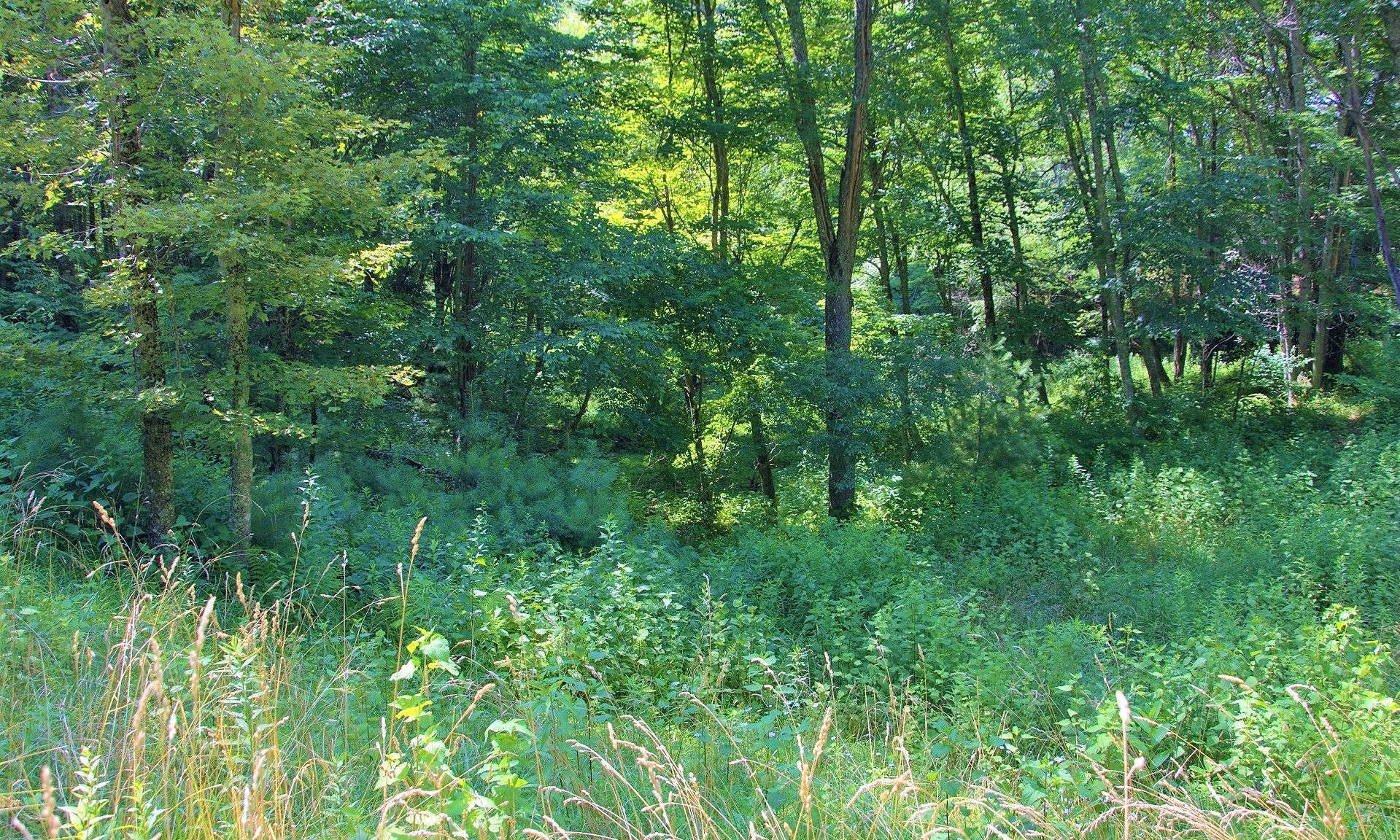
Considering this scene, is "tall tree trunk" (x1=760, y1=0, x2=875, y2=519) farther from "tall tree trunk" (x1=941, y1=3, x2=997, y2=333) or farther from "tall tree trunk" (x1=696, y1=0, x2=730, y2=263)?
"tall tree trunk" (x1=941, y1=3, x2=997, y2=333)

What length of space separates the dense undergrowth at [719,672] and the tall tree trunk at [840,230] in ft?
4.49

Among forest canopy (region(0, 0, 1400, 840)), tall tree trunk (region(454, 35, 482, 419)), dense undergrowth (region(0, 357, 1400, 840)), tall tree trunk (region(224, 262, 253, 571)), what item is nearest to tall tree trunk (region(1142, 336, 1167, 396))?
forest canopy (region(0, 0, 1400, 840))

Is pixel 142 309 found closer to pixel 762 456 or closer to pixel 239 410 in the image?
pixel 239 410

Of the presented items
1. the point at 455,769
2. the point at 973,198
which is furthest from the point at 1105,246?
the point at 455,769

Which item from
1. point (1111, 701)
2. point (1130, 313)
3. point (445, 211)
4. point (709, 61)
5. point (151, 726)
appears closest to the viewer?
point (151, 726)

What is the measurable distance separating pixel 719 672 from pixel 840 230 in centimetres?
934

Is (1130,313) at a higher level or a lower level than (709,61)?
lower

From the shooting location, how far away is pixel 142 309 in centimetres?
574

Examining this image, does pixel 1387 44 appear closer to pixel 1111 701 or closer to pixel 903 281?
pixel 903 281

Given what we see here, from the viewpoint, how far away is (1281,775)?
2934 millimetres

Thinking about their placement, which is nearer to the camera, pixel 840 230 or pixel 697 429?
pixel 840 230

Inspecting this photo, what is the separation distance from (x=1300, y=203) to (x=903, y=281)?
24.1 feet

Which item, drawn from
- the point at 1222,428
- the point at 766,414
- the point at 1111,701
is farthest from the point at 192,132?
the point at 1222,428

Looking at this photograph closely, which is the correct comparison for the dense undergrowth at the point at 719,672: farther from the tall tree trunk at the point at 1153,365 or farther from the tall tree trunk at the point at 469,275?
the tall tree trunk at the point at 1153,365
